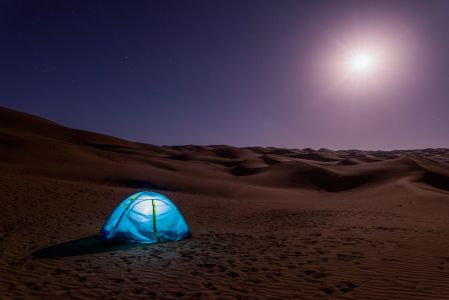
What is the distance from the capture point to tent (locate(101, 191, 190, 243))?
898 centimetres

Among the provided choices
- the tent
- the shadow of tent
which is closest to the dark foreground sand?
the shadow of tent

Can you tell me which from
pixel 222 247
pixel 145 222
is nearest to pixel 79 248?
pixel 145 222

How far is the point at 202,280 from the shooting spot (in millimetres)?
6117

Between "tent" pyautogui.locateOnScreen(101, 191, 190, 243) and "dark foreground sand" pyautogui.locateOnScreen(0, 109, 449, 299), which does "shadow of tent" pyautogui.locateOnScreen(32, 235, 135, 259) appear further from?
"tent" pyautogui.locateOnScreen(101, 191, 190, 243)

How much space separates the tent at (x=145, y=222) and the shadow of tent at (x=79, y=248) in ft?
0.83

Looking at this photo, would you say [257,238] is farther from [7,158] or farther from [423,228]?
[7,158]

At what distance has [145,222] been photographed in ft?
30.5

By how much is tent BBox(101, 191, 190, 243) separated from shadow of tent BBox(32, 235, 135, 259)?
→ 0.25 meters

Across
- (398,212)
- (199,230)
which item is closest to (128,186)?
(199,230)

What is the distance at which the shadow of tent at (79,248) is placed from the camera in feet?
25.3

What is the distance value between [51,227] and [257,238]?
679cm

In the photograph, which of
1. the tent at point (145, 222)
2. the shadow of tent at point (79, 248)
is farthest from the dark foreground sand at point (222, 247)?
the tent at point (145, 222)

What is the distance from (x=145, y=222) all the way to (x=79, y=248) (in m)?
1.83

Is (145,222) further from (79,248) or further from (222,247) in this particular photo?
(222,247)
